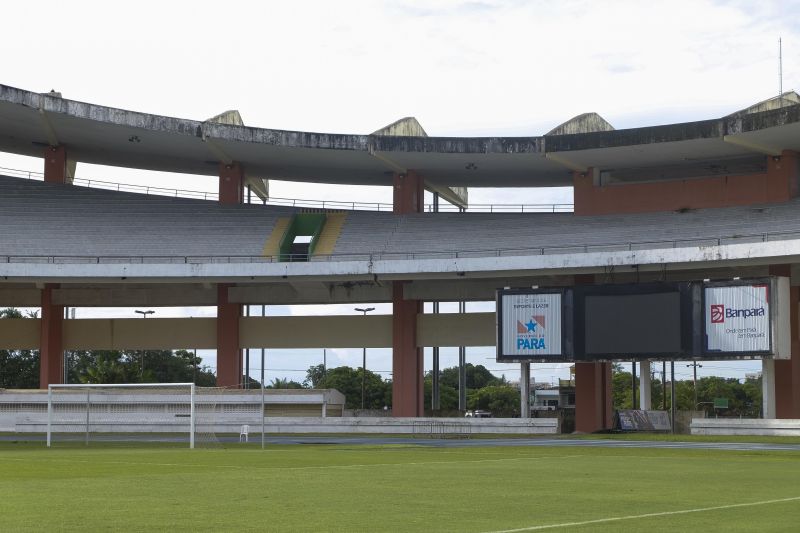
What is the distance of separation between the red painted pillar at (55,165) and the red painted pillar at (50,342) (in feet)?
22.6

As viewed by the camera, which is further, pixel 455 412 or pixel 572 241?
pixel 455 412

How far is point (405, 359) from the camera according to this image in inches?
2346

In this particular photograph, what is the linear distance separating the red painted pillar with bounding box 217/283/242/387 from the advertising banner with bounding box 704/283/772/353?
2510 cm

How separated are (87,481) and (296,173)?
50.5m

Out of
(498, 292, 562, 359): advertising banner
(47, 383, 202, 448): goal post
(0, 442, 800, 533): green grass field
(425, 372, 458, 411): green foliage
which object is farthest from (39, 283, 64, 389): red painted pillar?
(425, 372, 458, 411): green foliage

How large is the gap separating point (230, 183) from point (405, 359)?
51.7 ft

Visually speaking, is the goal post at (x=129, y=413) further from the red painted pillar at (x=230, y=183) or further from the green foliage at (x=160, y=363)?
the green foliage at (x=160, y=363)

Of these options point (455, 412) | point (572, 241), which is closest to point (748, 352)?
point (572, 241)

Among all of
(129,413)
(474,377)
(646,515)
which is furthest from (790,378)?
(474,377)

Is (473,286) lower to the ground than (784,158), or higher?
A: lower

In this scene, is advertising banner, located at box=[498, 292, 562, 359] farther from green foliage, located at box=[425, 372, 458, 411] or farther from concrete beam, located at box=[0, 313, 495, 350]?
green foliage, located at box=[425, 372, 458, 411]

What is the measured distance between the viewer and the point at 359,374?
400ft

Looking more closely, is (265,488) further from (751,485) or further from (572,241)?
(572,241)

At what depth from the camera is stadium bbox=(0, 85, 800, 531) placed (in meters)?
51.6
